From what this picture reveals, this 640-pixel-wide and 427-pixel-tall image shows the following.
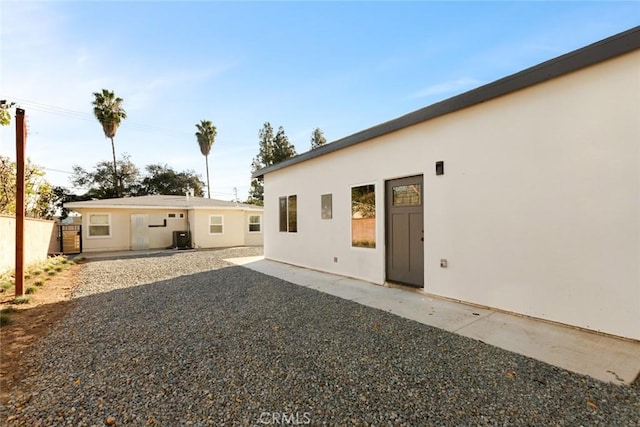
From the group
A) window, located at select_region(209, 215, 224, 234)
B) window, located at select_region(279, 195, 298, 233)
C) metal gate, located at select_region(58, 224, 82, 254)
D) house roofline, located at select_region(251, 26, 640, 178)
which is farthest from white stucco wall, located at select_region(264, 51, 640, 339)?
metal gate, located at select_region(58, 224, 82, 254)

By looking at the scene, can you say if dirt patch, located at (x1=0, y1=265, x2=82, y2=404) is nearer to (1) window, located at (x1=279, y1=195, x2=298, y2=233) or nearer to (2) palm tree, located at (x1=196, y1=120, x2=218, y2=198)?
(1) window, located at (x1=279, y1=195, x2=298, y2=233)

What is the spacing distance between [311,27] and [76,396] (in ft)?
27.0

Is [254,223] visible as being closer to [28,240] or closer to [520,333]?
[28,240]

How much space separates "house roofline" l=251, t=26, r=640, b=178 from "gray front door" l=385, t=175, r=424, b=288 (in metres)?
1.11

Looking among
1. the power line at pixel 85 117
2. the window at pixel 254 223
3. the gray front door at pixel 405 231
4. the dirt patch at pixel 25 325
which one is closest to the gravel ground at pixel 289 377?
the dirt patch at pixel 25 325

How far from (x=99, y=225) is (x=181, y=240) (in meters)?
3.77

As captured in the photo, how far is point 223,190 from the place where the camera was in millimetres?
33688

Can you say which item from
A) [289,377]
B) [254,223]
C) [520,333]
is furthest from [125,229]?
[520,333]

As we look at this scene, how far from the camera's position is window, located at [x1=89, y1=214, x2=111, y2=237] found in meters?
13.4

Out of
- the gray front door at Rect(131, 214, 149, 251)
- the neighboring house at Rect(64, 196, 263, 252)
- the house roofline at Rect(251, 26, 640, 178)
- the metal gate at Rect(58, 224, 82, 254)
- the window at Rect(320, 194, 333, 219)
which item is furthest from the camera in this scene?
the gray front door at Rect(131, 214, 149, 251)

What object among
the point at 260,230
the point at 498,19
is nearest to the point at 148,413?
the point at 498,19

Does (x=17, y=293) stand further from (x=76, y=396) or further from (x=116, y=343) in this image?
(x=76, y=396)

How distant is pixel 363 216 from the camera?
6.37m

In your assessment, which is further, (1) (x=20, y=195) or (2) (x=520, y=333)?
(1) (x=20, y=195)
